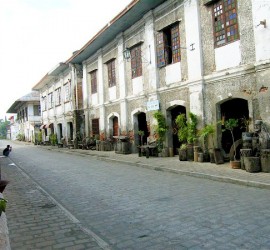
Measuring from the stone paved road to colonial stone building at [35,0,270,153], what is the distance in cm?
370

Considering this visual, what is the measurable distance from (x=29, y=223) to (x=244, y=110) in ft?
29.7

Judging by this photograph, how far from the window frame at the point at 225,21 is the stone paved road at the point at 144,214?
16.6ft

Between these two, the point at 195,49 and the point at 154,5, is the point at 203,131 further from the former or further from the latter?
the point at 154,5

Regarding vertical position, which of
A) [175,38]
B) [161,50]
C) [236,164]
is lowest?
[236,164]

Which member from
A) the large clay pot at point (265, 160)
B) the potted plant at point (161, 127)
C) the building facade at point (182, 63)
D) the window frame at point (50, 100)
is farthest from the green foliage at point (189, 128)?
the window frame at point (50, 100)

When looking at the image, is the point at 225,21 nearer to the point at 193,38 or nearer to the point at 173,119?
the point at 193,38

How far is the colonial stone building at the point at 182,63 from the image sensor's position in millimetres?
9617

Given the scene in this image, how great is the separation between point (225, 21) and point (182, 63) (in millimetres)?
2498

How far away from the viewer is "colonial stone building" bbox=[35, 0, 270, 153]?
31.6 feet

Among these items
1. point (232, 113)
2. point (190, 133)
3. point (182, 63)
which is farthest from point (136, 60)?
point (232, 113)

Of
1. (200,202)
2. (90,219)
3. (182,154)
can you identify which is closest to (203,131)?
(182,154)

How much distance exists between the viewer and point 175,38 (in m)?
13.1

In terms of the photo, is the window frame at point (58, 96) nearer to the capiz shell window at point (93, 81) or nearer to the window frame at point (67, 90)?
the window frame at point (67, 90)

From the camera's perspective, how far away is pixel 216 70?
10.9m
